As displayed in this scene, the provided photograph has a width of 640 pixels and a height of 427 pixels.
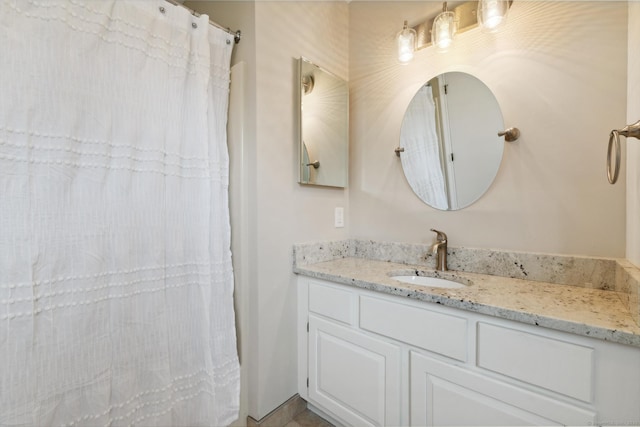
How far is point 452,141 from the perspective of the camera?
4.66 ft

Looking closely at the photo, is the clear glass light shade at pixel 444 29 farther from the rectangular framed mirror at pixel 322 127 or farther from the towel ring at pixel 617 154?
the towel ring at pixel 617 154

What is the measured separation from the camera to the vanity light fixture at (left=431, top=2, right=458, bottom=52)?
4.45 feet

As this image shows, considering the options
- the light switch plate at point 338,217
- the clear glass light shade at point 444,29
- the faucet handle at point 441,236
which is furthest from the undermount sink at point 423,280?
the clear glass light shade at point 444,29

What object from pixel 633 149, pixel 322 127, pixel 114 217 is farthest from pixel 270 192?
pixel 633 149

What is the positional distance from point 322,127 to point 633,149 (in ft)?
4.20

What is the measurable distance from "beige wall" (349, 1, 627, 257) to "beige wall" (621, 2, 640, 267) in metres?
0.06

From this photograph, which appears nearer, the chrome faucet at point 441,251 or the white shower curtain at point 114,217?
the white shower curtain at point 114,217

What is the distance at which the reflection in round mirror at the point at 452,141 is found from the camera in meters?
1.32

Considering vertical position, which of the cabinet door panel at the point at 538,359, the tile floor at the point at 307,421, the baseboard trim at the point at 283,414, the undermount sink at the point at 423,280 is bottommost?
the tile floor at the point at 307,421

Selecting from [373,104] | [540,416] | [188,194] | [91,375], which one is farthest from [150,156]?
[540,416]

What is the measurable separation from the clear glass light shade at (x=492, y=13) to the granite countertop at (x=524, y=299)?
1.14 metres

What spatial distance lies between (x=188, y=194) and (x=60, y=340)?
0.64 meters

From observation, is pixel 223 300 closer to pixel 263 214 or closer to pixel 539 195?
pixel 263 214

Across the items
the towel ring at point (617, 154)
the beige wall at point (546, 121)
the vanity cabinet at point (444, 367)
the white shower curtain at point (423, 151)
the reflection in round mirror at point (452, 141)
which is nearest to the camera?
the vanity cabinet at point (444, 367)
